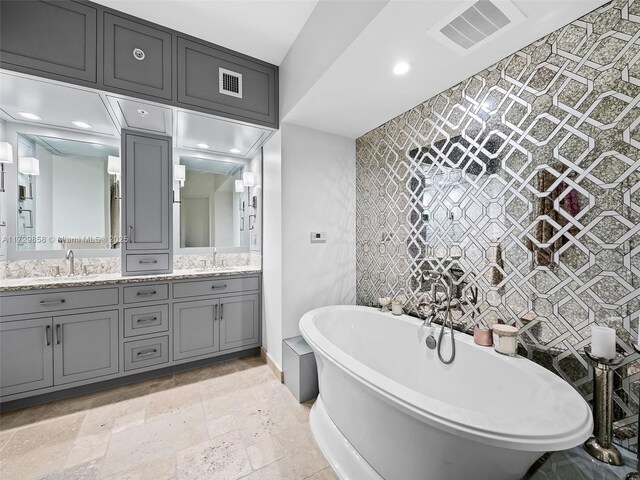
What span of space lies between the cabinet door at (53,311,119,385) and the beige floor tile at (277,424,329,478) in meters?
1.59

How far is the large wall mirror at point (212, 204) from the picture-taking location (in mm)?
2988

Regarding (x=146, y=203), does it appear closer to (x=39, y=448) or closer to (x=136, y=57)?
(x=136, y=57)

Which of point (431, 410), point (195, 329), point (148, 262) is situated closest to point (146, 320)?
point (195, 329)

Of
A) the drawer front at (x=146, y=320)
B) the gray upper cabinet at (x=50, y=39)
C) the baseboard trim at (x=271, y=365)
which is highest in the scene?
the gray upper cabinet at (x=50, y=39)

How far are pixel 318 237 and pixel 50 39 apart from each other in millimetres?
2236

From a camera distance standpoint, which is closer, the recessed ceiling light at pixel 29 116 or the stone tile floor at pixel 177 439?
the stone tile floor at pixel 177 439

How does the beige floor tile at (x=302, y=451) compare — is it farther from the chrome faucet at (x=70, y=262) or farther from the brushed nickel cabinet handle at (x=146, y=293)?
the chrome faucet at (x=70, y=262)

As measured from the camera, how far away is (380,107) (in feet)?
6.88

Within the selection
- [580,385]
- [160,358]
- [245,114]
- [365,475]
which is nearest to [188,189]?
[245,114]

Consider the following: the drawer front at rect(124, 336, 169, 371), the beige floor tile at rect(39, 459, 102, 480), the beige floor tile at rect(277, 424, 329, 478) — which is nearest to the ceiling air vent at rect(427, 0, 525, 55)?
the beige floor tile at rect(277, 424, 329, 478)

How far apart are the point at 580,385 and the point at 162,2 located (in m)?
3.25

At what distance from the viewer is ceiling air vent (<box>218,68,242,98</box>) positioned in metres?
2.17

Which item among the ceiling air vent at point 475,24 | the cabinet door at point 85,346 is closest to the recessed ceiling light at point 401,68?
the ceiling air vent at point 475,24

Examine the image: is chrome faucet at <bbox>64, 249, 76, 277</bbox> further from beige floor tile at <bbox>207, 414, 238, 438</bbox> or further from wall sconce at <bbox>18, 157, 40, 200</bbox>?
beige floor tile at <bbox>207, 414, 238, 438</bbox>
